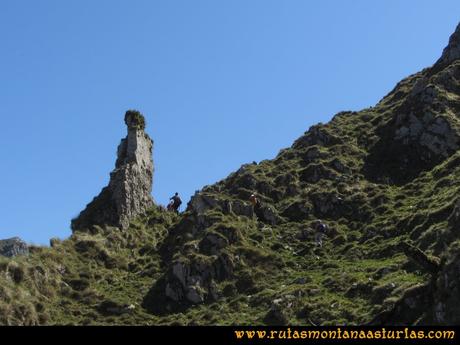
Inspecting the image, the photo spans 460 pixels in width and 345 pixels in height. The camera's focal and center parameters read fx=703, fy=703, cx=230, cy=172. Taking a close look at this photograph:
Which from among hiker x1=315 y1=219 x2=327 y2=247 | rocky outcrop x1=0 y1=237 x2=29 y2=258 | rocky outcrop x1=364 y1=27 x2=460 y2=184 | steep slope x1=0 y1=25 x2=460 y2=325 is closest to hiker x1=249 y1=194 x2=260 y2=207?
steep slope x1=0 y1=25 x2=460 y2=325

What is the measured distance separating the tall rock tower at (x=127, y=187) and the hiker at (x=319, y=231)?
18366mm

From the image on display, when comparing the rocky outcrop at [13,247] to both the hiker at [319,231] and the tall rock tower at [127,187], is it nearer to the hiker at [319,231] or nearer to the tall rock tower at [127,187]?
the tall rock tower at [127,187]

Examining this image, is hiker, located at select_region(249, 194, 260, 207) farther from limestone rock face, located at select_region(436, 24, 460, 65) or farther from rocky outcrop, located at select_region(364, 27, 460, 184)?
limestone rock face, located at select_region(436, 24, 460, 65)

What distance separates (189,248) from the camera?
166 feet

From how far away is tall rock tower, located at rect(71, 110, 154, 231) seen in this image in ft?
206

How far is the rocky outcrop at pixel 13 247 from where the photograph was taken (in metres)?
54.1

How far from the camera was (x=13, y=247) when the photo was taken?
55125mm

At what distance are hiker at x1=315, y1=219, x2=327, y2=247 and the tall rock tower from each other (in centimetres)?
1837

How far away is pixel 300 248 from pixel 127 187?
68.3ft

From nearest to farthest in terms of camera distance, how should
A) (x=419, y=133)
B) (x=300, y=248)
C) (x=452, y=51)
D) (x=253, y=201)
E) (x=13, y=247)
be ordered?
(x=300, y=248) → (x=13, y=247) → (x=253, y=201) → (x=419, y=133) → (x=452, y=51)

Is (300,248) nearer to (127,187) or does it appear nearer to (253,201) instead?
(253,201)

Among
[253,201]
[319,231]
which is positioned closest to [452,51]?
[253,201]
